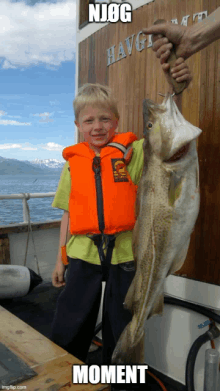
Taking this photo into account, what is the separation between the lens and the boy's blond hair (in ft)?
8.05

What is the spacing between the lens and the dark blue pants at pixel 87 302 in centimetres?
241

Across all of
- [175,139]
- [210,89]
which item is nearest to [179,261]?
[175,139]

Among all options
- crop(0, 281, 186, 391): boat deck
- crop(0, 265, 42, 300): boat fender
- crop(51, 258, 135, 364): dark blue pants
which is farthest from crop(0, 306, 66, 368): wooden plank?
crop(0, 265, 42, 300): boat fender

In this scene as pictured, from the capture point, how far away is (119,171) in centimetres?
242

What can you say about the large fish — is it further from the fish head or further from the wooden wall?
the wooden wall

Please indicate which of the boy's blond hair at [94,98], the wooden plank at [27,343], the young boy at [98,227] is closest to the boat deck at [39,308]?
the young boy at [98,227]

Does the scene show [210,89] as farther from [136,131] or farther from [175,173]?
[175,173]

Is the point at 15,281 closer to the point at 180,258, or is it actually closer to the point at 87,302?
the point at 87,302

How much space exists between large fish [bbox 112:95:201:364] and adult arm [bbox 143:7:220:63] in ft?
1.04

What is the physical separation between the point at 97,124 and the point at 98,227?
798 mm

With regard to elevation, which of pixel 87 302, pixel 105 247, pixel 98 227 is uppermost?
pixel 98 227

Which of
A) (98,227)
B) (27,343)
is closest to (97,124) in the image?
(98,227)

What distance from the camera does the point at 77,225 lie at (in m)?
2.41

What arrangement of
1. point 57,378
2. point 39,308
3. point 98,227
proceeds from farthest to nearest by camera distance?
point 39,308
point 98,227
point 57,378
